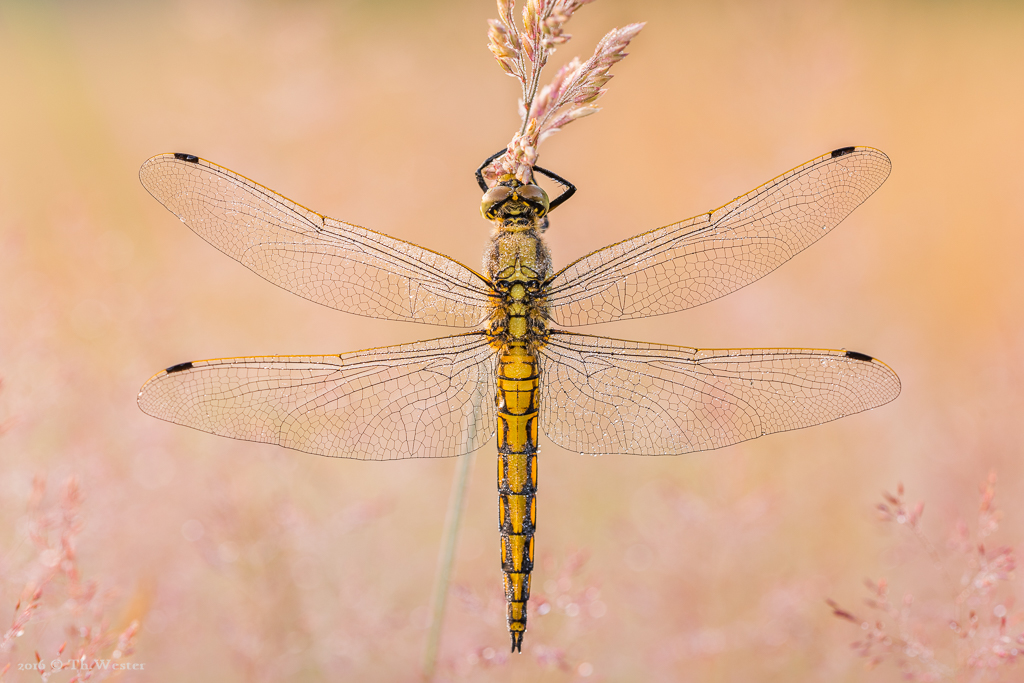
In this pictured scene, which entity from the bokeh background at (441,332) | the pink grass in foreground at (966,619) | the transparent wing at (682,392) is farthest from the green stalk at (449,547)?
the pink grass in foreground at (966,619)

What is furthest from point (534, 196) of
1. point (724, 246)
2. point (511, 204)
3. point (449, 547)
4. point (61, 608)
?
point (61, 608)

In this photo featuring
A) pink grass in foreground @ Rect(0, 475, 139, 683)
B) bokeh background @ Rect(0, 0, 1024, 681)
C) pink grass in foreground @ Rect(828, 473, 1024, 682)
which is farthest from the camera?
bokeh background @ Rect(0, 0, 1024, 681)

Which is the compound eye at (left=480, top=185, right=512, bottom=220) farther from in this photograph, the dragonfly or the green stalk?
the green stalk

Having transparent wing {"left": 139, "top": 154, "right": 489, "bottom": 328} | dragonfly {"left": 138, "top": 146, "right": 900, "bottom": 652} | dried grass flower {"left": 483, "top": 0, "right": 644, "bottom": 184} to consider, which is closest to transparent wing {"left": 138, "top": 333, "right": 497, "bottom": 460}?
dragonfly {"left": 138, "top": 146, "right": 900, "bottom": 652}

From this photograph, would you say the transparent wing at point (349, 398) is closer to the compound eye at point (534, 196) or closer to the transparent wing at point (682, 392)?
the transparent wing at point (682, 392)

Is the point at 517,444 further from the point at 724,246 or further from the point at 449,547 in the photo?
the point at 724,246

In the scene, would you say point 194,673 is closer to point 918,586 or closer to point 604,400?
point 604,400

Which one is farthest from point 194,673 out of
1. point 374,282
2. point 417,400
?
point 374,282
